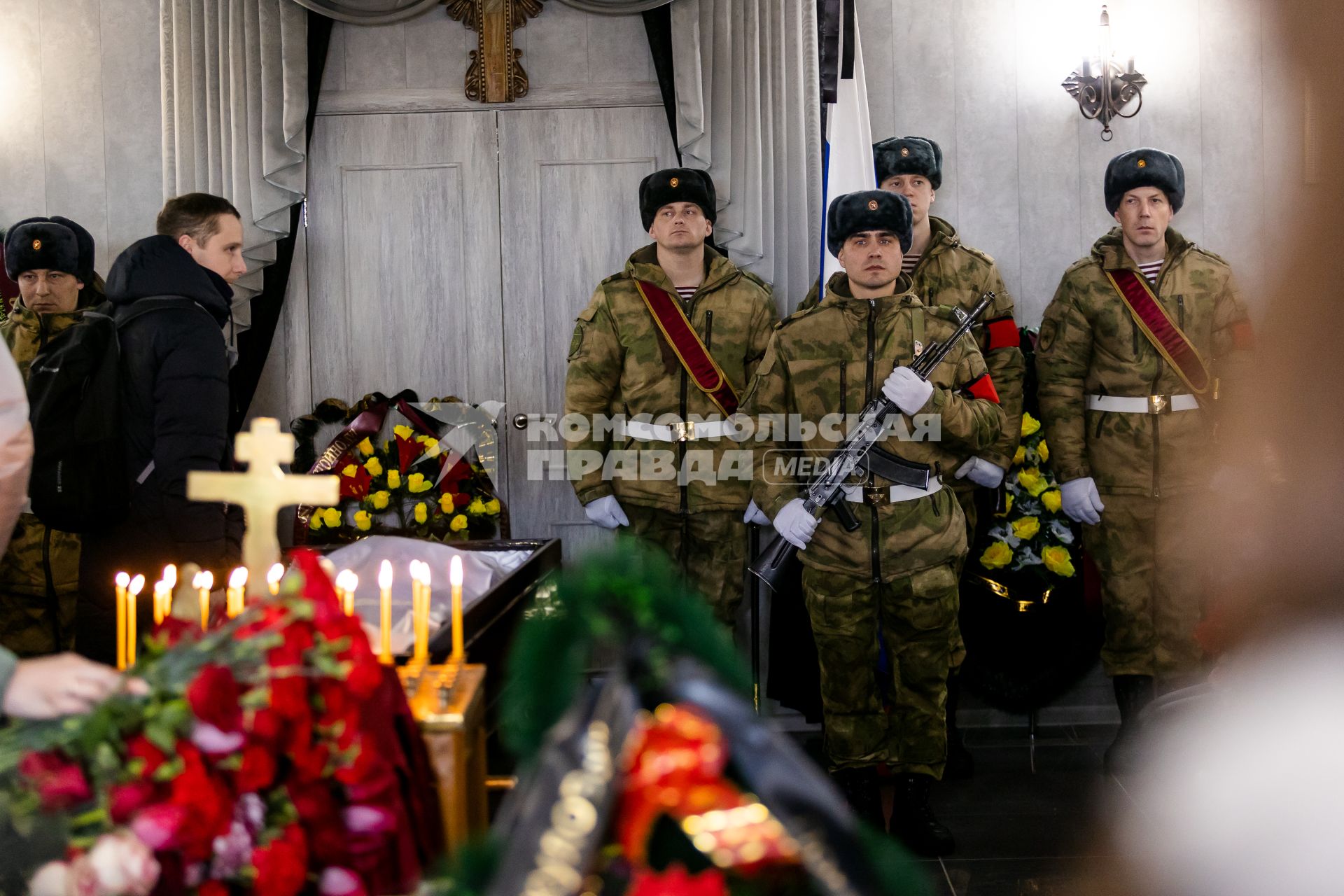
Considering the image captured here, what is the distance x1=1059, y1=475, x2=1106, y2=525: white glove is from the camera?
3658 millimetres

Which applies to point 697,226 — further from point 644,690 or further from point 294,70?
point 644,690

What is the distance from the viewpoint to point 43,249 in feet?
12.4

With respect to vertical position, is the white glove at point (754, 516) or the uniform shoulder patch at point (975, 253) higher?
the uniform shoulder patch at point (975, 253)

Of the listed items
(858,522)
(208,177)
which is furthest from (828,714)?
(208,177)

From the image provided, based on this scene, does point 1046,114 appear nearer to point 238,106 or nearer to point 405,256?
point 405,256

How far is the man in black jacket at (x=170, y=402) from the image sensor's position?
8.18 ft

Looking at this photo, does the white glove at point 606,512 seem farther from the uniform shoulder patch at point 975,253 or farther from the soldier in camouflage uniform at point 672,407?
the uniform shoulder patch at point 975,253

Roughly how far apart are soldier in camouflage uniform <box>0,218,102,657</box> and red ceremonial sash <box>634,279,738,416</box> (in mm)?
1895

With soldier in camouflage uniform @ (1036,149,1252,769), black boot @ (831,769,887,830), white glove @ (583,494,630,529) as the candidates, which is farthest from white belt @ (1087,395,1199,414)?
white glove @ (583,494,630,529)

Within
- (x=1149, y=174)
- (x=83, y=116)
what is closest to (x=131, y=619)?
(x=1149, y=174)

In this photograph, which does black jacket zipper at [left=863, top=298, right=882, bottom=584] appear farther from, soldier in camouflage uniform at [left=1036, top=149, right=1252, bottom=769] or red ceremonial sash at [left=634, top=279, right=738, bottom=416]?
soldier in camouflage uniform at [left=1036, top=149, right=1252, bottom=769]

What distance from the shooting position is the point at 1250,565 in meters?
0.74

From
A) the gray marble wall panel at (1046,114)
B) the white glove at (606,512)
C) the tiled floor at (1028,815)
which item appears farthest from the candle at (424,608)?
the gray marble wall panel at (1046,114)

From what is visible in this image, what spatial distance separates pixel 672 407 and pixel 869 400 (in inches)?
30.4
